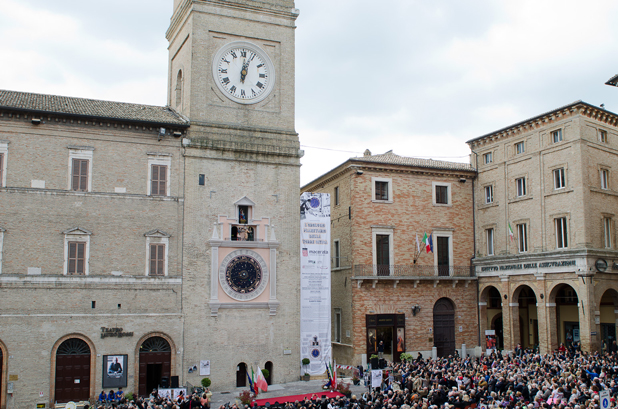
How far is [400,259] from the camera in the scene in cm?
4219

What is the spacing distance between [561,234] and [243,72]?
21.2 meters

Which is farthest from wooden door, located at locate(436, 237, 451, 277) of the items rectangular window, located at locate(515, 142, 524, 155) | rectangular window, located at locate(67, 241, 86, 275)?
rectangular window, located at locate(67, 241, 86, 275)

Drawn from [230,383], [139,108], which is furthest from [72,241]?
[230,383]

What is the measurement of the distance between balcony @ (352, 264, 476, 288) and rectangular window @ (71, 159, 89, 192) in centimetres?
1750

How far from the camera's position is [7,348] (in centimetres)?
2912

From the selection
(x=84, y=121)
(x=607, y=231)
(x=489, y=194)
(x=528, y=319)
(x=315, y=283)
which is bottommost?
(x=528, y=319)

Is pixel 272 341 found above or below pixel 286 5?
below

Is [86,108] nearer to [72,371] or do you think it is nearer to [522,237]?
[72,371]

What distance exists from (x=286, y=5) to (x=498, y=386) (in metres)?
24.2

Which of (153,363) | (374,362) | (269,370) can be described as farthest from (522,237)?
(153,363)

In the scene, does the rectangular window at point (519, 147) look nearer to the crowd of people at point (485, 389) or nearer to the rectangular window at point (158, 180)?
the crowd of people at point (485, 389)

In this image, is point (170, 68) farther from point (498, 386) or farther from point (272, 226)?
point (498, 386)

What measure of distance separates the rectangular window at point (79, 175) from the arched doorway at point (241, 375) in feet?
39.7

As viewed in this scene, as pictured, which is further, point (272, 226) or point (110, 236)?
point (272, 226)
